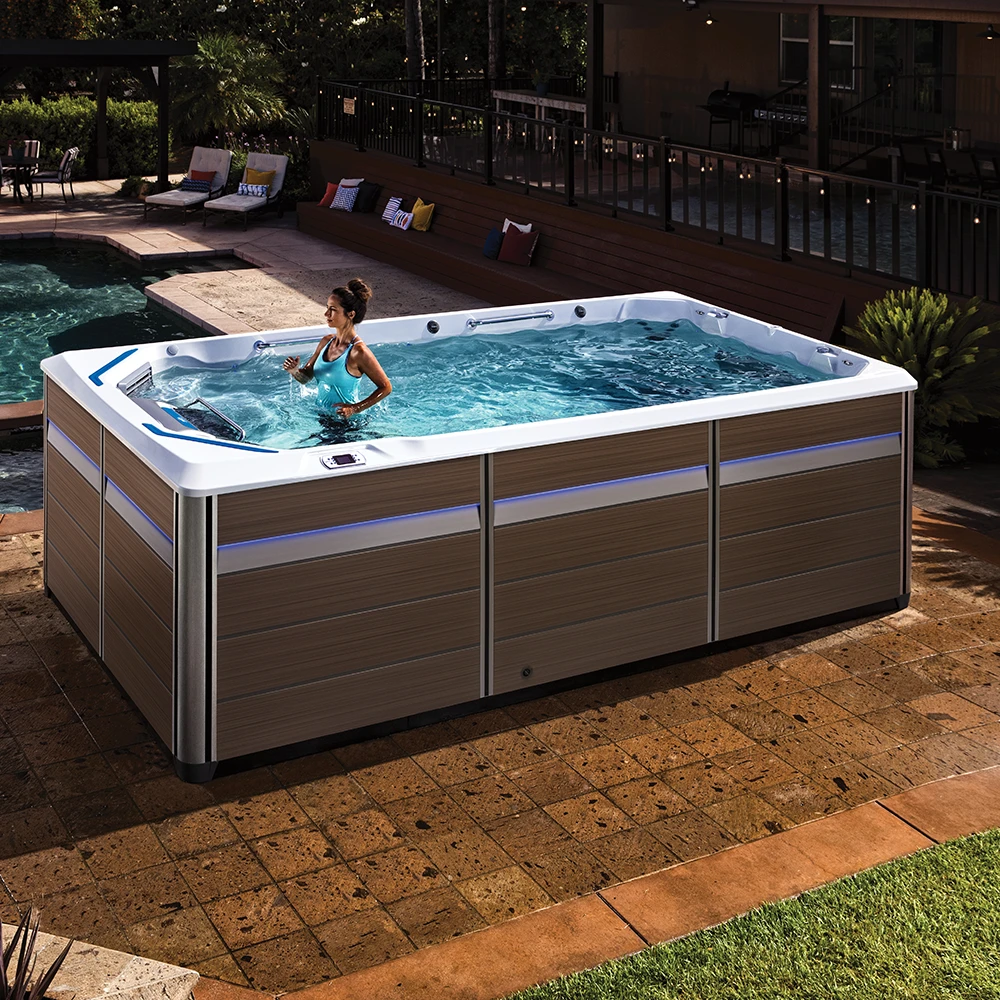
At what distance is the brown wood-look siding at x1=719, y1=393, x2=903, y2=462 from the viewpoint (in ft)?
19.7

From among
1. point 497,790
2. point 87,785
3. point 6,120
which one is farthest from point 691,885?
point 6,120

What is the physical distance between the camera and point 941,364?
8828mm

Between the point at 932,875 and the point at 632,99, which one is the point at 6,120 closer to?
the point at 632,99

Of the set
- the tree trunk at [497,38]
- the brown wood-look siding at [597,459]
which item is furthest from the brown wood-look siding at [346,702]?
the tree trunk at [497,38]

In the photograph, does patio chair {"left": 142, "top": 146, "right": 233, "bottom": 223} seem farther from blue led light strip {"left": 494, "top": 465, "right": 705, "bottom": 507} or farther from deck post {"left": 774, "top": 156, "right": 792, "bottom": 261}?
blue led light strip {"left": 494, "top": 465, "right": 705, "bottom": 507}

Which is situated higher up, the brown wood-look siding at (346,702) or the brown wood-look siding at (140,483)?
the brown wood-look siding at (140,483)

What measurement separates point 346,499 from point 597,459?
43.3 inches

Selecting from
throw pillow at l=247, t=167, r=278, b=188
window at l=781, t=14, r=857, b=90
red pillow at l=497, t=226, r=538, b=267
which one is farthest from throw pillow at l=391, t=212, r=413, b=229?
window at l=781, t=14, r=857, b=90

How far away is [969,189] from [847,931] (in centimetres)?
952

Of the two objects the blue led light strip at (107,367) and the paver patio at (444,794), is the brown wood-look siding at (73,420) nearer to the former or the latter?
the blue led light strip at (107,367)

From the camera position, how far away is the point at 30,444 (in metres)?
9.96

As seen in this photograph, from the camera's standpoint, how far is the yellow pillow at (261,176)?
18734 mm

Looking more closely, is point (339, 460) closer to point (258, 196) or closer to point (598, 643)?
point (598, 643)

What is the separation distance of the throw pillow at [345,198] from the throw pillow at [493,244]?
333 cm
